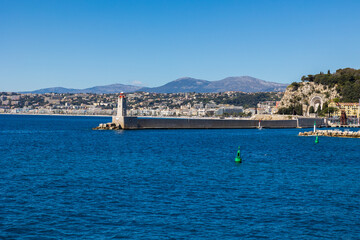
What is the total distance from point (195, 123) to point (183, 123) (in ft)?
11.9

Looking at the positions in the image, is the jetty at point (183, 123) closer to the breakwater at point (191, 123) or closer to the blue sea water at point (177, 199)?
the breakwater at point (191, 123)

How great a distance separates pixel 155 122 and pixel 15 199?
75467mm

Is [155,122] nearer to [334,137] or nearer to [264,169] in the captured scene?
[334,137]

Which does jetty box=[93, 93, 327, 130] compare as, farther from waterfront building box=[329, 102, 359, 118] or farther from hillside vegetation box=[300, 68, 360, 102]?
hillside vegetation box=[300, 68, 360, 102]

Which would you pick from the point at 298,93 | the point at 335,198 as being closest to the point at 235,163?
the point at 335,198

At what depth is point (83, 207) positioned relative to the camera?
21469 millimetres

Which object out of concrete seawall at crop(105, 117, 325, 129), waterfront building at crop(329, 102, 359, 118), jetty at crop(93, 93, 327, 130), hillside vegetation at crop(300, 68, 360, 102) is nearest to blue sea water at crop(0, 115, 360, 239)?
jetty at crop(93, 93, 327, 130)

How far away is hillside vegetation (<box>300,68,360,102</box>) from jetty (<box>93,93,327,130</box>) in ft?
146

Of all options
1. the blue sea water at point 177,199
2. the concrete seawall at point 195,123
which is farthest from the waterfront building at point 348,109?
the blue sea water at point 177,199

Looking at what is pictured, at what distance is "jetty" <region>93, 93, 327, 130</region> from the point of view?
3612 inches

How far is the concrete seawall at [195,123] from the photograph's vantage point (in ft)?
304

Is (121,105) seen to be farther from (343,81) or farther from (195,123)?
(343,81)

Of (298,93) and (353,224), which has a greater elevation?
(298,93)

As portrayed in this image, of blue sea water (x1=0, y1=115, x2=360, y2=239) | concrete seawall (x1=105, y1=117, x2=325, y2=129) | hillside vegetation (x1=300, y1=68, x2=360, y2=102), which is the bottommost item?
blue sea water (x1=0, y1=115, x2=360, y2=239)
